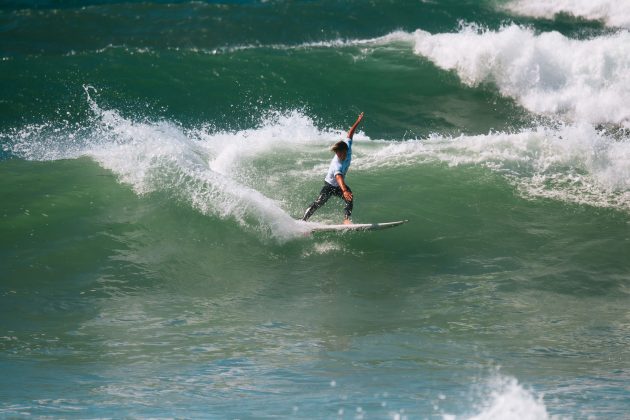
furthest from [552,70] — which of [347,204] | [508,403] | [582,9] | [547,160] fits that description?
[508,403]

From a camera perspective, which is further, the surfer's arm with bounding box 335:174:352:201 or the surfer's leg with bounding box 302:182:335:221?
the surfer's leg with bounding box 302:182:335:221

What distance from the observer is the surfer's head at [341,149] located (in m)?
9.98

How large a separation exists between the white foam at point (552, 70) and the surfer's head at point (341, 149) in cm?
929

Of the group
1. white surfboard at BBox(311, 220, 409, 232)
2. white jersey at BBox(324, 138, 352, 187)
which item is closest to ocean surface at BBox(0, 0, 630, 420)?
white surfboard at BBox(311, 220, 409, 232)

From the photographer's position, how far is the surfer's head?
32.7 feet

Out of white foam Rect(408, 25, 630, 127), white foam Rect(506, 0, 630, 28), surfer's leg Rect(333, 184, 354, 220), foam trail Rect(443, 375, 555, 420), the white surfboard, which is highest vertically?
white foam Rect(506, 0, 630, 28)

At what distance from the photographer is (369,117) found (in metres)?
17.5

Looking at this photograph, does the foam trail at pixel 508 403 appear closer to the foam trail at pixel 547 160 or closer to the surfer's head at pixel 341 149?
the surfer's head at pixel 341 149

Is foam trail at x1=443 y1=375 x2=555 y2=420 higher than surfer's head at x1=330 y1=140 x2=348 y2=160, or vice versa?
surfer's head at x1=330 y1=140 x2=348 y2=160

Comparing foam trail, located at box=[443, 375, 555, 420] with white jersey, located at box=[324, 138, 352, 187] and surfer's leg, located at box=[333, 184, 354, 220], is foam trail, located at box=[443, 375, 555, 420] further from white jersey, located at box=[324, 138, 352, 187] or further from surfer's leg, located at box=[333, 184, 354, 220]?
white jersey, located at box=[324, 138, 352, 187]

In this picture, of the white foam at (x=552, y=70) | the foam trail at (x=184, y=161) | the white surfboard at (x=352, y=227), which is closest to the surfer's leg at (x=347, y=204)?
the white surfboard at (x=352, y=227)

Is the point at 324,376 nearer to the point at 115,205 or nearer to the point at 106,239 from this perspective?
the point at 106,239

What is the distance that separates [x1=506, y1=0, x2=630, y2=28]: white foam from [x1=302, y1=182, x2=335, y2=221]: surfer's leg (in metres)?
16.7

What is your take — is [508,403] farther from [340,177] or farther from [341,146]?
[341,146]
